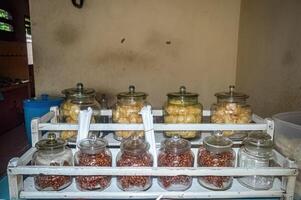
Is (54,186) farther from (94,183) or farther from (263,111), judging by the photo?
(263,111)

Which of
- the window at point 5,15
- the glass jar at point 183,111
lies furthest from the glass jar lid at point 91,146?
the window at point 5,15

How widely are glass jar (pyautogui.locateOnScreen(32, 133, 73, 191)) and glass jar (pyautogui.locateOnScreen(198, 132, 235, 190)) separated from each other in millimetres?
361

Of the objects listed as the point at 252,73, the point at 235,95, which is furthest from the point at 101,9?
the point at 235,95

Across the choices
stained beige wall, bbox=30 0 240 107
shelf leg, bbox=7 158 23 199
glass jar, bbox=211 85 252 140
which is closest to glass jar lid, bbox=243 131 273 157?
glass jar, bbox=211 85 252 140

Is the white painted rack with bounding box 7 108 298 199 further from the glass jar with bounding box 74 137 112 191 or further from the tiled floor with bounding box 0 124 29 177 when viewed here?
the tiled floor with bounding box 0 124 29 177

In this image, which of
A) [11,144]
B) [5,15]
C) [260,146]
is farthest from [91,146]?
[5,15]

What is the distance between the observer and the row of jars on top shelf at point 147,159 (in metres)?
0.63

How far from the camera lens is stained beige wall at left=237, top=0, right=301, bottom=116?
1.03m

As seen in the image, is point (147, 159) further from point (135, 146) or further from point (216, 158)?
point (216, 158)

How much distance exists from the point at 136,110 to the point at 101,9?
3.46 ft

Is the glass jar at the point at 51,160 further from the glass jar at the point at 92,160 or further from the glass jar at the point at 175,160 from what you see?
the glass jar at the point at 175,160

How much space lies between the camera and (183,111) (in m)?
0.83

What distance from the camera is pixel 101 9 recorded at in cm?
164

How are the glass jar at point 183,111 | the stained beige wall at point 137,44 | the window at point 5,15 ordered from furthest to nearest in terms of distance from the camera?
the window at point 5,15 → the stained beige wall at point 137,44 → the glass jar at point 183,111
